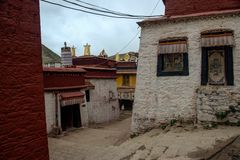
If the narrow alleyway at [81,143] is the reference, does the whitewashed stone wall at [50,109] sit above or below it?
above

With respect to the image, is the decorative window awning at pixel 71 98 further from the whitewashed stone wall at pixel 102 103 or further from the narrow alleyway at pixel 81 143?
the whitewashed stone wall at pixel 102 103

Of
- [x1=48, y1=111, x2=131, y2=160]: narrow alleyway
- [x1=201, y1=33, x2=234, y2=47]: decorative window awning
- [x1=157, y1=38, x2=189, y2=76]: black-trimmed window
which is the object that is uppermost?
[x1=201, y1=33, x2=234, y2=47]: decorative window awning

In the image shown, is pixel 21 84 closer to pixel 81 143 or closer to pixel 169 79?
pixel 81 143

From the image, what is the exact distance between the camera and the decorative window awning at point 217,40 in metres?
10.9

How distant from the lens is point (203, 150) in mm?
7969

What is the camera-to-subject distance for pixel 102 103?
69.1ft

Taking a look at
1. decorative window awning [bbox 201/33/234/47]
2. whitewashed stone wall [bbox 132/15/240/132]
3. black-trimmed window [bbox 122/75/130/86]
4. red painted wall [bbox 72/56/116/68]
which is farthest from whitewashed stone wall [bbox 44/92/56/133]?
black-trimmed window [bbox 122/75/130/86]

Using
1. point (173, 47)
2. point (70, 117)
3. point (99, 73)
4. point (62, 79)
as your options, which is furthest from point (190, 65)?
point (99, 73)

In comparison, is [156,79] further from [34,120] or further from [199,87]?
[34,120]

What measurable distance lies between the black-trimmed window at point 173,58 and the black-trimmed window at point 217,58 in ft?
2.75

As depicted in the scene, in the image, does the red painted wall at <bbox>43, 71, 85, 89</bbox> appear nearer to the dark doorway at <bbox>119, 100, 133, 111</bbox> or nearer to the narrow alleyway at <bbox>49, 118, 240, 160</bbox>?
the narrow alleyway at <bbox>49, 118, 240, 160</bbox>

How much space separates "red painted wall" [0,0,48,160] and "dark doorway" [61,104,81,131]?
36.2 feet

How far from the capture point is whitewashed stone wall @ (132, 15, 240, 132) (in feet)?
37.7

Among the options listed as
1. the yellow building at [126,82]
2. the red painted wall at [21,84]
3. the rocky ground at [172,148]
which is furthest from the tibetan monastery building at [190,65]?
the yellow building at [126,82]
